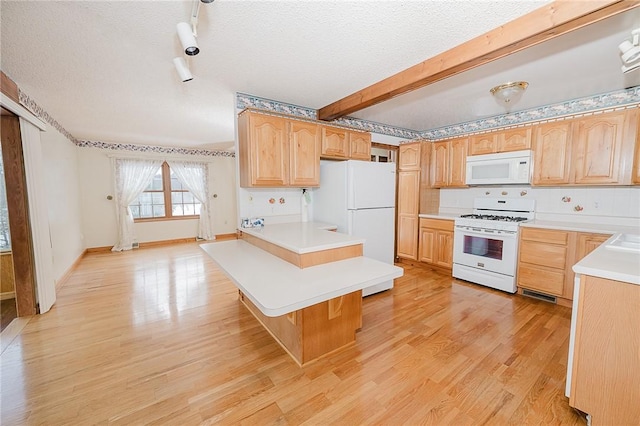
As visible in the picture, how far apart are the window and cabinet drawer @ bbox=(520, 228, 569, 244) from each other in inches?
270

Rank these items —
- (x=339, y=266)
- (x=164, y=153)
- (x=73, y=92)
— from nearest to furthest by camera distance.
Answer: (x=339, y=266), (x=73, y=92), (x=164, y=153)

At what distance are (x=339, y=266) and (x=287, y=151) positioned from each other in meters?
1.55

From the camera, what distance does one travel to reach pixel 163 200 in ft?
20.5

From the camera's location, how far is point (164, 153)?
6086 millimetres

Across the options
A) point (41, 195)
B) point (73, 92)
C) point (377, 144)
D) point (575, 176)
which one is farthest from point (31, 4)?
point (575, 176)

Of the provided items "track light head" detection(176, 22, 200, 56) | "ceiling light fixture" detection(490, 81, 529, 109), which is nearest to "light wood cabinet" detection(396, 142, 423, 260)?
"ceiling light fixture" detection(490, 81, 529, 109)

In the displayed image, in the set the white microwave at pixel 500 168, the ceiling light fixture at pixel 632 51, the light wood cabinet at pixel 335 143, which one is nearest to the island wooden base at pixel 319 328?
the light wood cabinet at pixel 335 143

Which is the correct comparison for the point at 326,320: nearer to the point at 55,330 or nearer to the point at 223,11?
the point at 223,11

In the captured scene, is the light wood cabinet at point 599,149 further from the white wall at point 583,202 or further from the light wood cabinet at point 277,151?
the light wood cabinet at point 277,151

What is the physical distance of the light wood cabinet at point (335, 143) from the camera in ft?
10.2

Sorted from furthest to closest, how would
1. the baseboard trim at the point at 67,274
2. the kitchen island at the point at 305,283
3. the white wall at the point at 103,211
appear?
the white wall at the point at 103,211
the baseboard trim at the point at 67,274
the kitchen island at the point at 305,283

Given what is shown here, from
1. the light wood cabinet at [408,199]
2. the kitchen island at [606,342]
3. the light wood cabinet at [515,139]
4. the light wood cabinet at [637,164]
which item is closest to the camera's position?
the kitchen island at [606,342]

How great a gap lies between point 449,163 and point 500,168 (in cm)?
73

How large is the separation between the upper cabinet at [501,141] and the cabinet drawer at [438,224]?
3.62 ft
